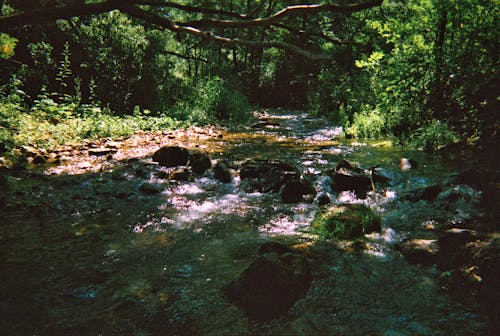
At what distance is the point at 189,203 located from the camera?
19.2 feet

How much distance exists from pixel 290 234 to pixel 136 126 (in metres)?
8.60

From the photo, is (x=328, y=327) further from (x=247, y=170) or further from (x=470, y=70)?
(x=470, y=70)

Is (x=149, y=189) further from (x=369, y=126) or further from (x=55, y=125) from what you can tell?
(x=369, y=126)

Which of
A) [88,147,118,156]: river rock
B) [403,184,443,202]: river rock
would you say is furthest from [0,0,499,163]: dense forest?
[403,184,443,202]: river rock

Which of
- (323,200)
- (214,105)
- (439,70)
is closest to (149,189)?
(323,200)

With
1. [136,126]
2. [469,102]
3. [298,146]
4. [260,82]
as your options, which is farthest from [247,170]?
[260,82]

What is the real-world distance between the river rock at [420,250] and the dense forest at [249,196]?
0.9 inches

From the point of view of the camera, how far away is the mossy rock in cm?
457

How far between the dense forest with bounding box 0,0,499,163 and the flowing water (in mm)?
2134

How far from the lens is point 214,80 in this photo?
1870 centimetres

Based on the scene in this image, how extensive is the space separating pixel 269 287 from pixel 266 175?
3974 mm

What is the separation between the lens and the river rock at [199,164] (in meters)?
7.58

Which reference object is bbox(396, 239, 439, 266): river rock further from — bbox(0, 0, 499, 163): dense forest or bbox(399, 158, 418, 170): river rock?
bbox(399, 158, 418, 170): river rock

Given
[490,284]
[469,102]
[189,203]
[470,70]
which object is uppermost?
[470,70]
